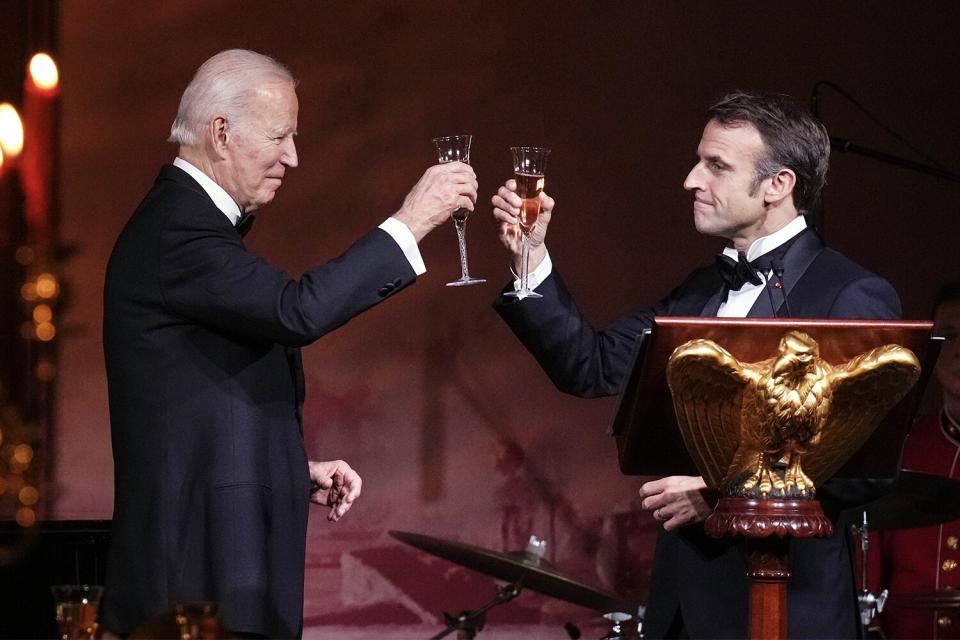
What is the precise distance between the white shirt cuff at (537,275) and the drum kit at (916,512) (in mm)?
1051

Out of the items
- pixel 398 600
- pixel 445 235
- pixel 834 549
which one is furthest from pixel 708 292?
pixel 398 600

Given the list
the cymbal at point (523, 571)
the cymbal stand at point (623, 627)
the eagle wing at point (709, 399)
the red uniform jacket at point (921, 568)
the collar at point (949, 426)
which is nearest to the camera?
the eagle wing at point (709, 399)

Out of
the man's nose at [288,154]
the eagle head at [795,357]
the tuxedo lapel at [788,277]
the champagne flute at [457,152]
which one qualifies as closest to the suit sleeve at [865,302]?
the tuxedo lapel at [788,277]

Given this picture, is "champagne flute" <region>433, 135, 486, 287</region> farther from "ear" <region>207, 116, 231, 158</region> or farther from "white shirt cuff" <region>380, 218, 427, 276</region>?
"ear" <region>207, 116, 231, 158</region>

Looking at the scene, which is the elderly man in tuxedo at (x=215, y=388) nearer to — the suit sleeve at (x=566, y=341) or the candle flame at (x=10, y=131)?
the suit sleeve at (x=566, y=341)

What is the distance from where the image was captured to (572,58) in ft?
15.5

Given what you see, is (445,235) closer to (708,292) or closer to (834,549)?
(708,292)

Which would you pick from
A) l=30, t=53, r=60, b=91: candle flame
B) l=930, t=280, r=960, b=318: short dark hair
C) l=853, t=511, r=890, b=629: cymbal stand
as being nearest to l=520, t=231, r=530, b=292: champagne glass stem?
l=853, t=511, r=890, b=629: cymbal stand

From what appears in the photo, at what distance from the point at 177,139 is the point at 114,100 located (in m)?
2.13

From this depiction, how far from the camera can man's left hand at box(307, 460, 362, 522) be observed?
2705 millimetres

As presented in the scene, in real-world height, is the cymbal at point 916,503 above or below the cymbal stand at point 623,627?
above

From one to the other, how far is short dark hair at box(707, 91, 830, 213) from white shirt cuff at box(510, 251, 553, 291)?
0.43m

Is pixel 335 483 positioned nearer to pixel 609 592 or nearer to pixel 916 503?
pixel 609 592

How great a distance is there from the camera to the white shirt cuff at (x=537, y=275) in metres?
2.67
